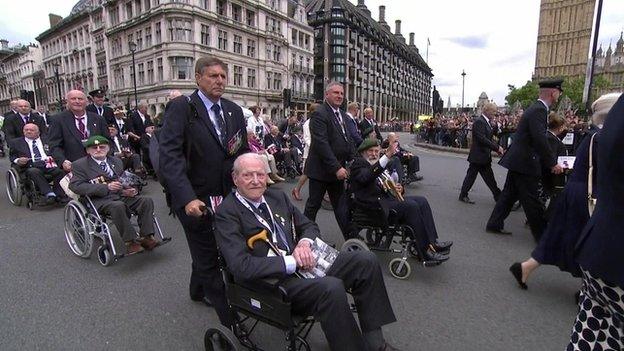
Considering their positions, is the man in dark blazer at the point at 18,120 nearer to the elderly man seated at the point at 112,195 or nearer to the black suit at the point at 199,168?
the elderly man seated at the point at 112,195

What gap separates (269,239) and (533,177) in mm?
3758

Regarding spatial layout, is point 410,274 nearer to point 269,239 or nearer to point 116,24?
point 269,239

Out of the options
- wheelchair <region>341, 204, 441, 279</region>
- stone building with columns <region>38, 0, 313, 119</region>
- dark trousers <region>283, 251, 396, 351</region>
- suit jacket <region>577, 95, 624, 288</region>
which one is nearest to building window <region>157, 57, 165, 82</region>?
stone building with columns <region>38, 0, 313, 119</region>

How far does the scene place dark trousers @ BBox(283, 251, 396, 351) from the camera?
6.72 ft

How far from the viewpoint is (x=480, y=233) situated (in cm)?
537

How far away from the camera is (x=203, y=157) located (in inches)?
110

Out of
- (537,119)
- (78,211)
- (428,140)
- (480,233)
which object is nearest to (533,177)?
(537,119)

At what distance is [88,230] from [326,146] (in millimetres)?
2875

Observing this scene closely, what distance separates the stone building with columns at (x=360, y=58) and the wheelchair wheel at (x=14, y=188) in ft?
132

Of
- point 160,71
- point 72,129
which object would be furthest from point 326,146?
point 160,71

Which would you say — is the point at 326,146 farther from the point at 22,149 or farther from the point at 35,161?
the point at 22,149

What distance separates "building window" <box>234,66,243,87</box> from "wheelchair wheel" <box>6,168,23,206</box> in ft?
122

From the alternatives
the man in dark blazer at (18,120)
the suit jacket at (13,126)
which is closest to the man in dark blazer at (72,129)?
the man in dark blazer at (18,120)

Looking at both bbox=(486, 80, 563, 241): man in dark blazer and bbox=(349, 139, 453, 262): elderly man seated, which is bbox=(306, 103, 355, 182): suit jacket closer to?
bbox=(349, 139, 453, 262): elderly man seated
